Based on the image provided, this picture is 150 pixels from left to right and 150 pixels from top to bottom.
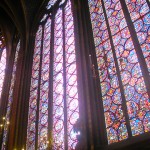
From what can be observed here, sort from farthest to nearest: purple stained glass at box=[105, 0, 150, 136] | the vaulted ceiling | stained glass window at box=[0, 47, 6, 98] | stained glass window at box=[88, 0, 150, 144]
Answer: stained glass window at box=[0, 47, 6, 98]
the vaulted ceiling
stained glass window at box=[88, 0, 150, 144]
purple stained glass at box=[105, 0, 150, 136]

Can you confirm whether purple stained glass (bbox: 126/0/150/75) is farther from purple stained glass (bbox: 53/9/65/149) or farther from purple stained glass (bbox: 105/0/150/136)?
purple stained glass (bbox: 53/9/65/149)

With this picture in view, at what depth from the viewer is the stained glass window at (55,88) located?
7.92 meters

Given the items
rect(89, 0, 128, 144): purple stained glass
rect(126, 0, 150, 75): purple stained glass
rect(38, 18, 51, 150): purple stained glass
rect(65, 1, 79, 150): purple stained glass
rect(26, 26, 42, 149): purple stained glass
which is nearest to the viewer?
rect(89, 0, 128, 144): purple stained glass

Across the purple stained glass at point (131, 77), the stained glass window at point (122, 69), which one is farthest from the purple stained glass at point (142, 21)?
the purple stained glass at point (131, 77)

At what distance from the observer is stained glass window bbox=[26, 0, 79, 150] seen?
26.0ft

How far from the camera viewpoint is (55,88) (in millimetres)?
9000

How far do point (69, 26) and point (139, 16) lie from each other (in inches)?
129

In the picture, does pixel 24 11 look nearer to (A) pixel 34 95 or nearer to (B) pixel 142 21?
(A) pixel 34 95

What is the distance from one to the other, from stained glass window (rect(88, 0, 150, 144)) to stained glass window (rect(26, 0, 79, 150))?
119 cm

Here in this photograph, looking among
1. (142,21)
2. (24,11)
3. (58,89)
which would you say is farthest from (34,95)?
(142,21)

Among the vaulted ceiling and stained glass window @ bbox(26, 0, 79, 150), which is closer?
stained glass window @ bbox(26, 0, 79, 150)

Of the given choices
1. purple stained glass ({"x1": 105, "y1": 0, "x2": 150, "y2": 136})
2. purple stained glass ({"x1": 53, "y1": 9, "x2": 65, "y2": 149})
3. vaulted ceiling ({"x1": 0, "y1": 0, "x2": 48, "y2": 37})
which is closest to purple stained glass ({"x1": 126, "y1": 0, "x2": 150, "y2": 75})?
purple stained glass ({"x1": 105, "y1": 0, "x2": 150, "y2": 136})

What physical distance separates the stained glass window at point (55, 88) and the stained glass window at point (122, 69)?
46.7 inches

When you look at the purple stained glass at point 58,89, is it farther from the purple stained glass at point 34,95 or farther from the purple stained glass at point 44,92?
the purple stained glass at point 34,95
